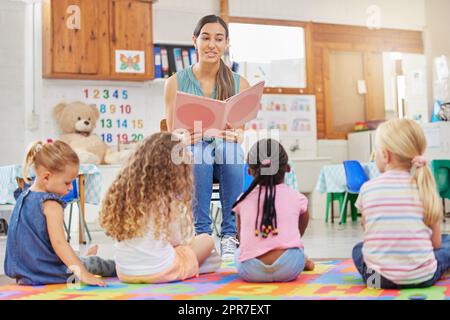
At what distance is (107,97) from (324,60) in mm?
2486

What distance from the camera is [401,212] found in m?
1.55

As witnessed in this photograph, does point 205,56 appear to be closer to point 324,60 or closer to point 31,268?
point 31,268

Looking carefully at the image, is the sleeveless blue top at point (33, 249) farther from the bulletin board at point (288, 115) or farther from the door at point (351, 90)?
the door at point (351, 90)

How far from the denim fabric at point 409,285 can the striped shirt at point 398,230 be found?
0.02 meters

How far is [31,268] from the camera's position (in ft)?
6.17

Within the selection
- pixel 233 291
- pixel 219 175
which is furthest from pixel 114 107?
pixel 233 291

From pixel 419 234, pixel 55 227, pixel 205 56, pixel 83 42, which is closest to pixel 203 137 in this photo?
pixel 205 56

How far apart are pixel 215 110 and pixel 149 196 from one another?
583 mm

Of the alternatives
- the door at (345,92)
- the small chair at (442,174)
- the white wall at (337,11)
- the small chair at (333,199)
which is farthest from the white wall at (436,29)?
the small chair at (442,174)

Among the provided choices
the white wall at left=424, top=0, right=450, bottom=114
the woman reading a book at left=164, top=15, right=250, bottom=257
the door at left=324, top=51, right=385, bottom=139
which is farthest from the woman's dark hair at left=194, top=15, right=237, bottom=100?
the white wall at left=424, top=0, right=450, bottom=114

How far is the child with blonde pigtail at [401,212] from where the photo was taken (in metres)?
1.55

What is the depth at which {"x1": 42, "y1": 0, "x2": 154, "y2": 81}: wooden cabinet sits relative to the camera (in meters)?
5.13

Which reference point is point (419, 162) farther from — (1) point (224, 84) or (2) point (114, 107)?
(2) point (114, 107)

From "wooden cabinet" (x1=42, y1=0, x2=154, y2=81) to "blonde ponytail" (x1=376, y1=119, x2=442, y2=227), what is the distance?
13.2 ft
